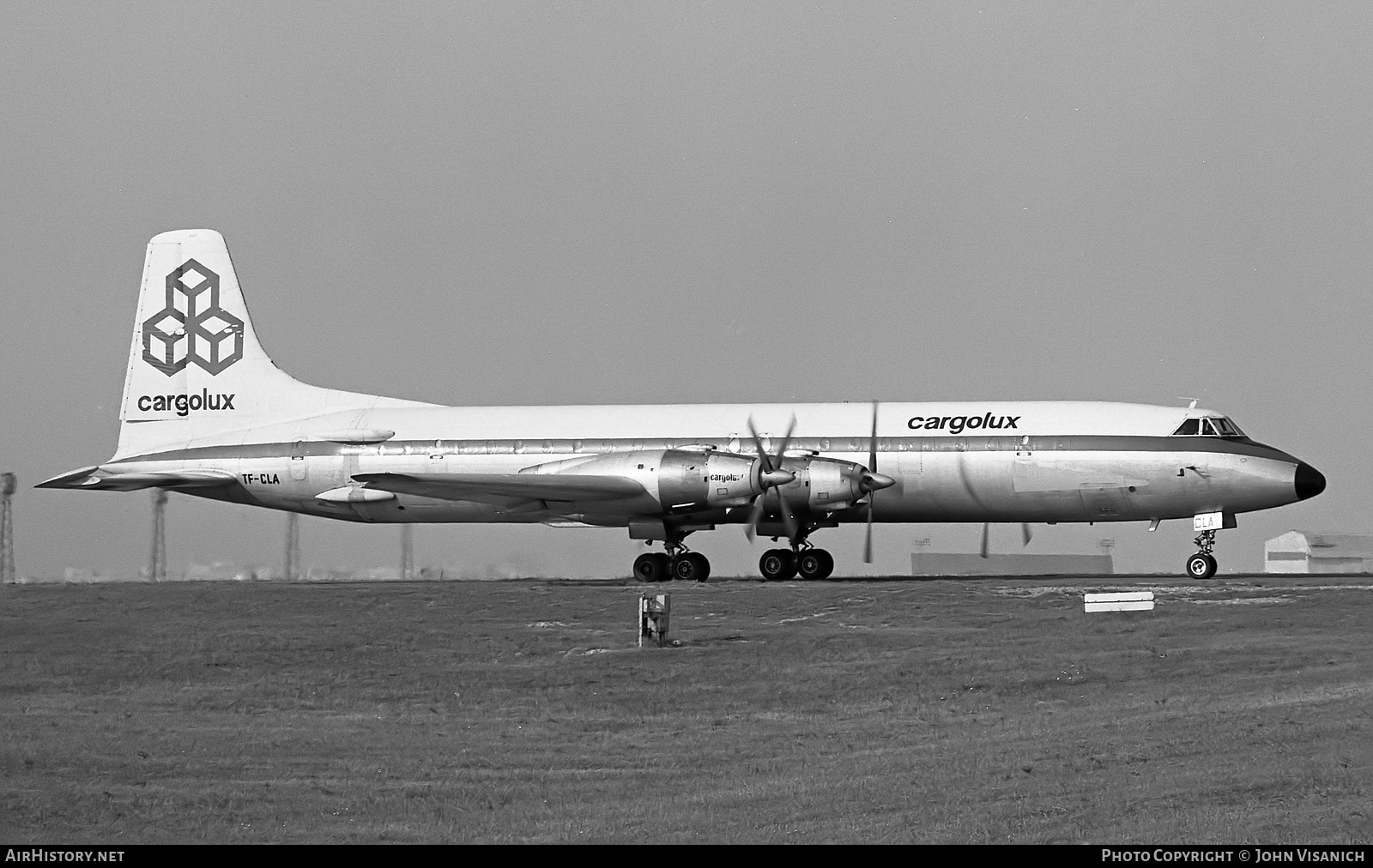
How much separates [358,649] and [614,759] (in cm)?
988

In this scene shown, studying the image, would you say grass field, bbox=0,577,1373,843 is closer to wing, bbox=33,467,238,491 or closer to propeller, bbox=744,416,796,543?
propeller, bbox=744,416,796,543

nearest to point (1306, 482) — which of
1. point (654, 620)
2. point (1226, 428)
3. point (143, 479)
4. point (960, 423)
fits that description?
point (1226, 428)

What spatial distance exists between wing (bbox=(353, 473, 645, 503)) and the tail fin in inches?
225

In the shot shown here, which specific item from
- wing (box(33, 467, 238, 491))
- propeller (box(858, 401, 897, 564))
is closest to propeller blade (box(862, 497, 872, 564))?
propeller (box(858, 401, 897, 564))

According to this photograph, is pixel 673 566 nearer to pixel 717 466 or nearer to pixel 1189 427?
pixel 717 466

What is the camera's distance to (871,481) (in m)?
39.6

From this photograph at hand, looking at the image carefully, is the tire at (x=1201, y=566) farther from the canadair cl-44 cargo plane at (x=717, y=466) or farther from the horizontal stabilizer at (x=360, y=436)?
the horizontal stabilizer at (x=360, y=436)

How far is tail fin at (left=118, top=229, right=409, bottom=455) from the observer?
157 feet

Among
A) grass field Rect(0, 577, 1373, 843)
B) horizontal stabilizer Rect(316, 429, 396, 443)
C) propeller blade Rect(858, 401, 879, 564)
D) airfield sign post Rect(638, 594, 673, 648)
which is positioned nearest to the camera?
grass field Rect(0, 577, 1373, 843)

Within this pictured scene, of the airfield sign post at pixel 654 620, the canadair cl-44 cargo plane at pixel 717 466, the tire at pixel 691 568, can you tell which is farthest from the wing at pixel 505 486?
the airfield sign post at pixel 654 620

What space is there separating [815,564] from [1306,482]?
12.2 meters

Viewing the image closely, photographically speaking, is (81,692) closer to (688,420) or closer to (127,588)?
(127,588)

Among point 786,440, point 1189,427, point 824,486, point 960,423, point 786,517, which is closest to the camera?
point 824,486

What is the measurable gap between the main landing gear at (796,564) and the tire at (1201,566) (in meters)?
8.87
